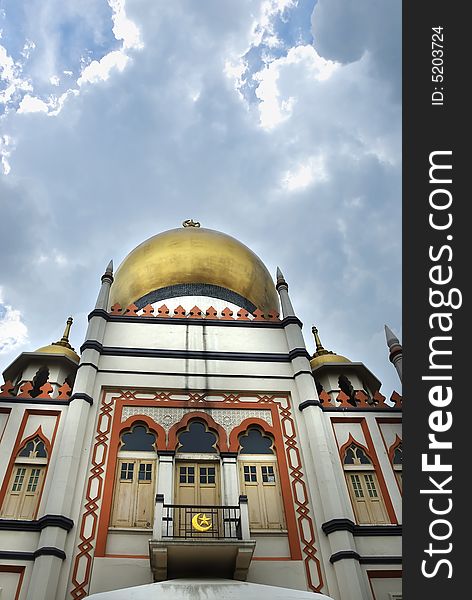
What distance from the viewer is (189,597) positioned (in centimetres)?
657

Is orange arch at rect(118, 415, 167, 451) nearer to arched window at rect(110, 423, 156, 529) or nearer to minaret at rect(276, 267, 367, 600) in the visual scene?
arched window at rect(110, 423, 156, 529)

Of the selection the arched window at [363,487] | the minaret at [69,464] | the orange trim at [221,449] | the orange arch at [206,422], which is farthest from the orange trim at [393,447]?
the minaret at [69,464]

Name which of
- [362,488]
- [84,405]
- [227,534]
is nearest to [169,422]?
[84,405]

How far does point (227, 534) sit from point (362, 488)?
277 cm

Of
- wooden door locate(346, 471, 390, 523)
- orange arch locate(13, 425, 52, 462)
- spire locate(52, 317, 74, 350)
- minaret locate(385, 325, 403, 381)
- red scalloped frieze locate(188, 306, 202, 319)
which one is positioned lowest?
wooden door locate(346, 471, 390, 523)

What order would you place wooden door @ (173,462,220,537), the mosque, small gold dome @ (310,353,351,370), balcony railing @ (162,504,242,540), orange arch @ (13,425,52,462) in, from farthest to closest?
small gold dome @ (310,353,351,370) < orange arch @ (13,425,52,462) < wooden door @ (173,462,220,537) < balcony railing @ (162,504,242,540) < the mosque

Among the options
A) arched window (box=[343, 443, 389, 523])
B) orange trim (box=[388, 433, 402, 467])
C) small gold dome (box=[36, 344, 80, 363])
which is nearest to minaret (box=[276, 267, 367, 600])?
arched window (box=[343, 443, 389, 523])

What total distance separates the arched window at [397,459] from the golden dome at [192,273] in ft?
21.6

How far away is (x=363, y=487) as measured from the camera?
9664 millimetres

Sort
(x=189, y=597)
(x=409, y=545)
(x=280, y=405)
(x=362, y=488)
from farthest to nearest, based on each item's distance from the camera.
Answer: (x=280, y=405), (x=362, y=488), (x=189, y=597), (x=409, y=545)

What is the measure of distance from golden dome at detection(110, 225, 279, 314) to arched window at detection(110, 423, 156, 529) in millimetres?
6035

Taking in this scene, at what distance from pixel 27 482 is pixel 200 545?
3400mm

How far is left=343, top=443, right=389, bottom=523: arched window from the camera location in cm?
928

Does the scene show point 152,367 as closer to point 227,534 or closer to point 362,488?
point 227,534
